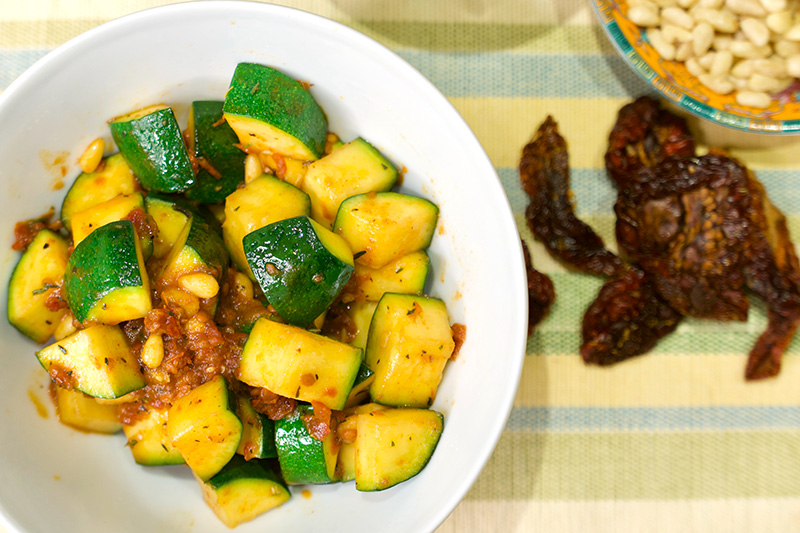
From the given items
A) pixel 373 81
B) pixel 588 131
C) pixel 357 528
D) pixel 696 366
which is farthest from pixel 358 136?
pixel 696 366

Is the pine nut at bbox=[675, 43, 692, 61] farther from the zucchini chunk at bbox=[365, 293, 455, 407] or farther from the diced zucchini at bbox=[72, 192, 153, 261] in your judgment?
the diced zucchini at bbox=[72, 192, 153, 261]

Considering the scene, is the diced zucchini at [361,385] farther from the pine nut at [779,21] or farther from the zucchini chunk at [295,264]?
the pine nut at [779,21]

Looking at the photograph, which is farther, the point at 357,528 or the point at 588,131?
the point at 588,131

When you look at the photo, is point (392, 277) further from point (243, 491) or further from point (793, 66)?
point (793, 66)

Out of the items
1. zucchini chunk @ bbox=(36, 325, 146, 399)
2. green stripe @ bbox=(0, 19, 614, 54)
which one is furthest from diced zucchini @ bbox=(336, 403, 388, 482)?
green stripe @ bbox=(0, 19, 614, 54)

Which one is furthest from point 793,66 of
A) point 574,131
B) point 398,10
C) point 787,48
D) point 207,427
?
point 207,427

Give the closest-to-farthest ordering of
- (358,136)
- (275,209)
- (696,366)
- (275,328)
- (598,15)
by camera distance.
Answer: (275,328)
(275,209)
(358,136)
(598,15)
(696,366)

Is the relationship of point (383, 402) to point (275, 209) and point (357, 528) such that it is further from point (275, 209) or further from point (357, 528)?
point (275, 209)
